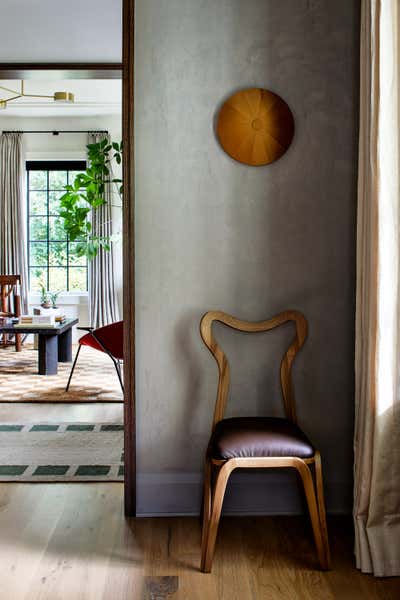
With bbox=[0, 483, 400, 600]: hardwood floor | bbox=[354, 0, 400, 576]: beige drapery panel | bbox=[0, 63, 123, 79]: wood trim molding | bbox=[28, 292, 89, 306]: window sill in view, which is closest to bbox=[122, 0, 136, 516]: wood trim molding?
bbox=[0, 483, 400, 600]: hardwood floor

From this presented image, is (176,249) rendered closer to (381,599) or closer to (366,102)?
(366,102)

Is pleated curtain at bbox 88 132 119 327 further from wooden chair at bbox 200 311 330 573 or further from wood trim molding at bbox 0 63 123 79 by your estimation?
wooden chair at bbox 200 311 330 573

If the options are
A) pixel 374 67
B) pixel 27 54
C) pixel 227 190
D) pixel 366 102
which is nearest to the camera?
pixel 374 67

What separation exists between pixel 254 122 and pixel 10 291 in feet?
17.4

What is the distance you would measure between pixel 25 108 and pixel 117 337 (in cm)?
432

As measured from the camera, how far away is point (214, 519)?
2.29 m

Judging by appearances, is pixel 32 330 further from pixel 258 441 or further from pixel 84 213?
pixel 258 441

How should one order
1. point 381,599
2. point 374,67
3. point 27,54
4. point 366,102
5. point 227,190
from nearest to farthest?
point 381,599 → point 374,67 → point 366,102 → point 227,190 → point 27,54

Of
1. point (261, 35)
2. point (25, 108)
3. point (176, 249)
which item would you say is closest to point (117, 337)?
point (176, 249)

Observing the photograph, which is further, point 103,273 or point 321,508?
point 103,273

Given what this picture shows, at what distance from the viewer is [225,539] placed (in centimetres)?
256

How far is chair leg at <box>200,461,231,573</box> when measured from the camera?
2266 millimetres

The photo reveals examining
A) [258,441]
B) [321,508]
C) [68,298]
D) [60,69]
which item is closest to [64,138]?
[68,298]

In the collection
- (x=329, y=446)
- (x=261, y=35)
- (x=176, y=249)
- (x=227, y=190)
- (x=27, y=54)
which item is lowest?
(x=329, y=446)
